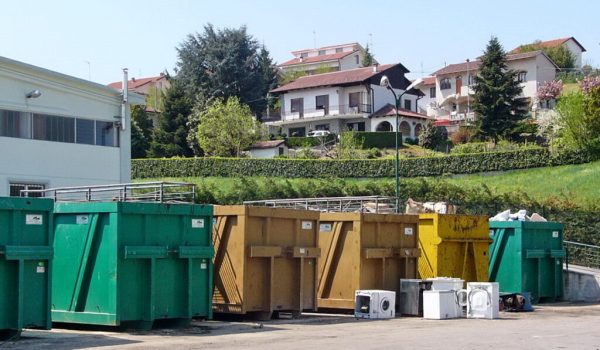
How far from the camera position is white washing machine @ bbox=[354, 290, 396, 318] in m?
18.9

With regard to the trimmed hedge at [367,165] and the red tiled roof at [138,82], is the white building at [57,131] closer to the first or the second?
the trimmed hedge at [367,165]

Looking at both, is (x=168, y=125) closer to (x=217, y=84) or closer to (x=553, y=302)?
(x=217, y=84)

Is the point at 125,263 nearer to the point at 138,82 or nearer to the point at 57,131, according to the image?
the point at 57,131

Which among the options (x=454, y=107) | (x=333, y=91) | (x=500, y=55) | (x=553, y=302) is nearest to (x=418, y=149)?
(x=500, y=55)

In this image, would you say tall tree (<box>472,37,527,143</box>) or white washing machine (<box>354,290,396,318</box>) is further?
tall tree (<box>472,37,527,143</box>)

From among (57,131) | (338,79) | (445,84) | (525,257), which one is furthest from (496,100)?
(525,257)

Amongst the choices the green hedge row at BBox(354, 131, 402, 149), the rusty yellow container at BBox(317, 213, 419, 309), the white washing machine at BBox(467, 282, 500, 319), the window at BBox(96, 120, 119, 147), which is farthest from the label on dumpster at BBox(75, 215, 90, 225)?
the green hedge row at BBox(354, 131, 402, 149)

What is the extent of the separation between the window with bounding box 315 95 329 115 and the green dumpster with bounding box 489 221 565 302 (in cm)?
5710

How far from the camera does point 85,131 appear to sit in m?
31.7

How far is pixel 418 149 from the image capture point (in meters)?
66.9

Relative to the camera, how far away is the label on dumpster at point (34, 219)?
44.3 ft

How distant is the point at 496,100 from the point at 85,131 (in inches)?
1659

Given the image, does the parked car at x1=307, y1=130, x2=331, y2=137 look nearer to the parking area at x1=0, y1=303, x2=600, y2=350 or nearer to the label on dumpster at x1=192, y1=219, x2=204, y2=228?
the parking area at x1=0, y1=303, x2=600, y2=350

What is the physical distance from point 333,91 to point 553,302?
187 feet
